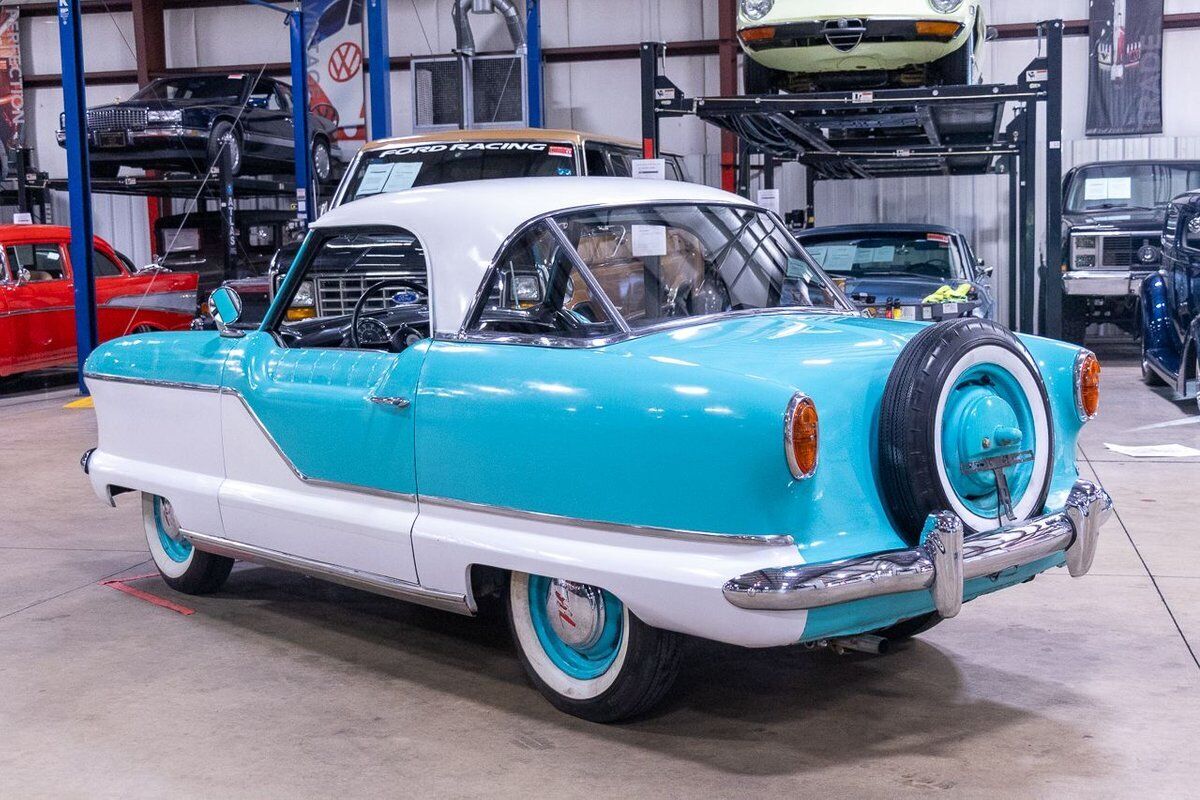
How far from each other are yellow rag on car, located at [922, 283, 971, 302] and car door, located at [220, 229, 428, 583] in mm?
4877

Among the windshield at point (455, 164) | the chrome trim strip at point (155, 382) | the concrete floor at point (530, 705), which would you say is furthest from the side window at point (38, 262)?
the chrome trim strip at point (155, 382)

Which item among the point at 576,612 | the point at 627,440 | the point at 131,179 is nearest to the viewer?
the point at 627,440

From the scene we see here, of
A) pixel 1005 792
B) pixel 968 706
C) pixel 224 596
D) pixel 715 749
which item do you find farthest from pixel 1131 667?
pixel 224 596

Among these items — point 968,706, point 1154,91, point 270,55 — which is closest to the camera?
point 968,706

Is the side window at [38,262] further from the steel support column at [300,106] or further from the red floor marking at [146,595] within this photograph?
the red floor marking at [146,595]

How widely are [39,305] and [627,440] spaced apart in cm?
1058

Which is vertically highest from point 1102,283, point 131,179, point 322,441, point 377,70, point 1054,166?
point 377,70

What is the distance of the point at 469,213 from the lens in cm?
401

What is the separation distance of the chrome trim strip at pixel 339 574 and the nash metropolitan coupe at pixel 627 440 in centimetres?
1

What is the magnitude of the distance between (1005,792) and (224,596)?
3.22m

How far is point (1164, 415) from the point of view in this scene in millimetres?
9750

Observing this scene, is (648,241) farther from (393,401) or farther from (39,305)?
(39,305)

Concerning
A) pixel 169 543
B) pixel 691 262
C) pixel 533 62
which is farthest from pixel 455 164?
pixel 533 62

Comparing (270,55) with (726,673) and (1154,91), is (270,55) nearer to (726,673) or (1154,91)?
(1154,91)
